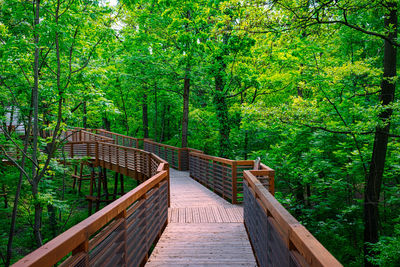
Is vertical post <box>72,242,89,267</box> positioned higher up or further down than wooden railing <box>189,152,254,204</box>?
higher up

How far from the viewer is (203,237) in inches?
181

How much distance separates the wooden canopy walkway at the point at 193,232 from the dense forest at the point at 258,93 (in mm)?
2657

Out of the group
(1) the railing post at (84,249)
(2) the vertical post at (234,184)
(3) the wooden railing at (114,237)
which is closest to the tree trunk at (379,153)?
(2) the vertical post at (234,184)

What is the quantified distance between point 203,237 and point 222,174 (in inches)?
143

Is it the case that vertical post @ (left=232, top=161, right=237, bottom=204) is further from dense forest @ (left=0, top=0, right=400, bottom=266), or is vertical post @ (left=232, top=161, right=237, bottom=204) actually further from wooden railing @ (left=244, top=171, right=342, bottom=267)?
wooden railing @ (left=244, top=171, right=342, bottom=267)

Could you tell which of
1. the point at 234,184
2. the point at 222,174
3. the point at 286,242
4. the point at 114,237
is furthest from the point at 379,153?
the point at 114,237

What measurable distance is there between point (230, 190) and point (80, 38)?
19.6 feet

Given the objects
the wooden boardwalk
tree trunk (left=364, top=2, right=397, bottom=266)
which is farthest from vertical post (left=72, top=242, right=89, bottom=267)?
tree trunk (left=364, top=2, right=397, bottom=266)

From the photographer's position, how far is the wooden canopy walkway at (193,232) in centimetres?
168

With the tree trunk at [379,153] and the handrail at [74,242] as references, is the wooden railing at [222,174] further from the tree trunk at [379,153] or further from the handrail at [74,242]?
the handrail at [74,242]

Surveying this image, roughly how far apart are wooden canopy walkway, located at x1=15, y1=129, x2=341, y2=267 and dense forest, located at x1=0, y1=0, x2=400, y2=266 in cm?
266

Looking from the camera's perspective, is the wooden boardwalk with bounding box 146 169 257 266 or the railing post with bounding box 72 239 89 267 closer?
the railing post with bounding box 72 239 89 267

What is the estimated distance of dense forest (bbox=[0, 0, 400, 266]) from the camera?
568 centimetres

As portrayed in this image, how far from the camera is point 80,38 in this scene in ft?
21.8
